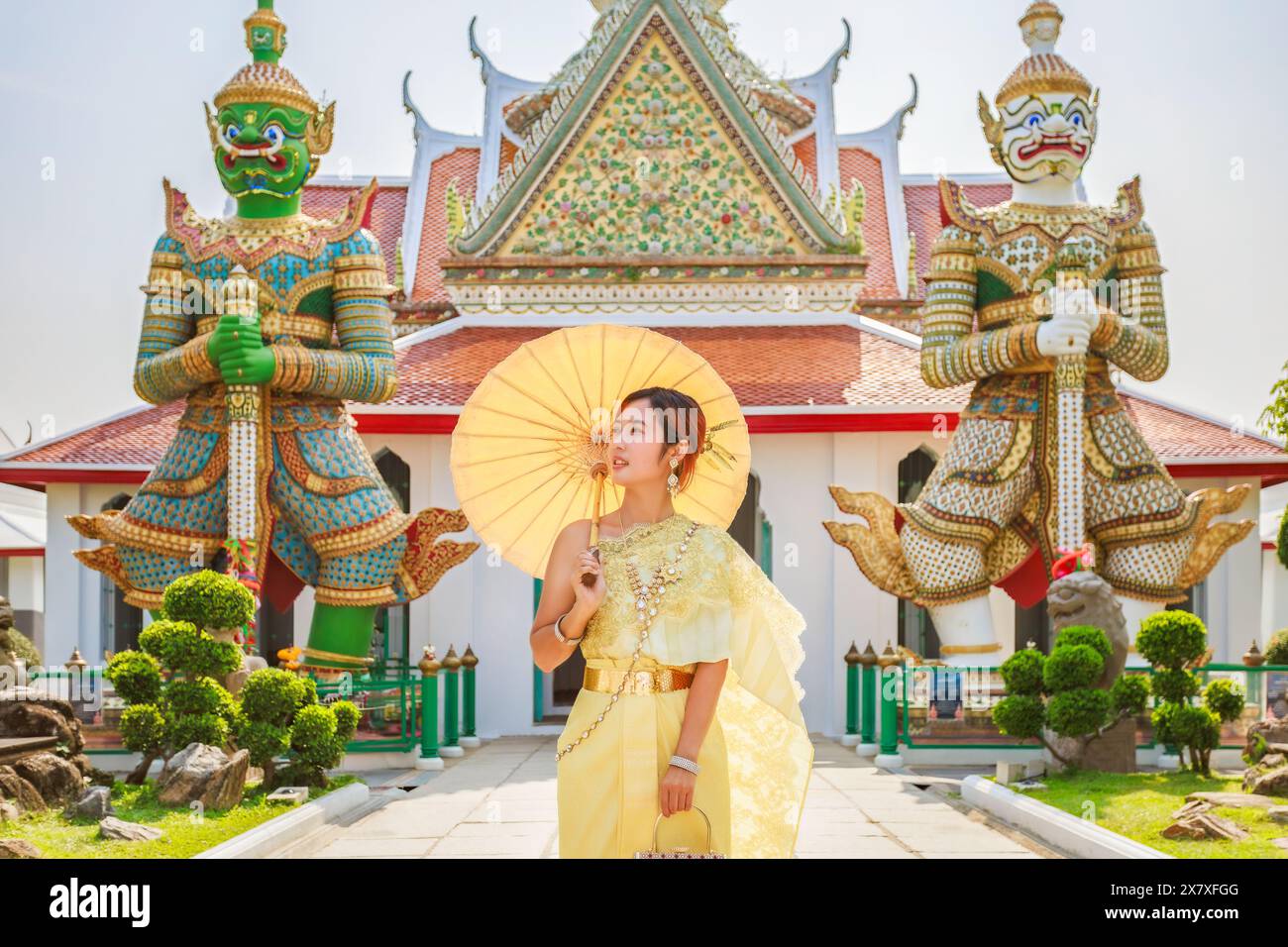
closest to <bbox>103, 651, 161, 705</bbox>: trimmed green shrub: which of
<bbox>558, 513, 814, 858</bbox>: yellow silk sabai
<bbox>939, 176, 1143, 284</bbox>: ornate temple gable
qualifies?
<bbox>558, 513, 814, 858</bbox>: yellow silk sabai

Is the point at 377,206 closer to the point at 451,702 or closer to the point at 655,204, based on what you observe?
the point at 655,204

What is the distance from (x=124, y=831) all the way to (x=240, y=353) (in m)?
3.46

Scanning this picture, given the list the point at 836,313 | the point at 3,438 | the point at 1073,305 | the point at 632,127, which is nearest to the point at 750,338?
the point at 836,313

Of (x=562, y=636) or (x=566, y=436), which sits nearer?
(x=562, y=636)

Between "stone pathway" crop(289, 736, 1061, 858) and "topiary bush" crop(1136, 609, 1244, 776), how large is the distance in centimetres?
130

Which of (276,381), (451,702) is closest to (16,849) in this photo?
(276,381)

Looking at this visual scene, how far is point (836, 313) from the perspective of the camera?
13172 millimetres

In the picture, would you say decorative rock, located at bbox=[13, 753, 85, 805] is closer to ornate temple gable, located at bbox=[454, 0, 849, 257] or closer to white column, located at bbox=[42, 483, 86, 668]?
white column, located at bbox=[42, 483, 86, 668]

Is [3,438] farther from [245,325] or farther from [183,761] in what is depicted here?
[183,761]

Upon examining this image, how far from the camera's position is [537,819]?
7.73 meters

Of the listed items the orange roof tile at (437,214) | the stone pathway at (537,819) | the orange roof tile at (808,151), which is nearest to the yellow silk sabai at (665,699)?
the stone pathway at (537,819)

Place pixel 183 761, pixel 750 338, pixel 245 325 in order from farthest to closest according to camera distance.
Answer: pixel 750 338 → pixel 245 325 → pixel 183 761

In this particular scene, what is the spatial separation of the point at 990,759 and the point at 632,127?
6.50 m
